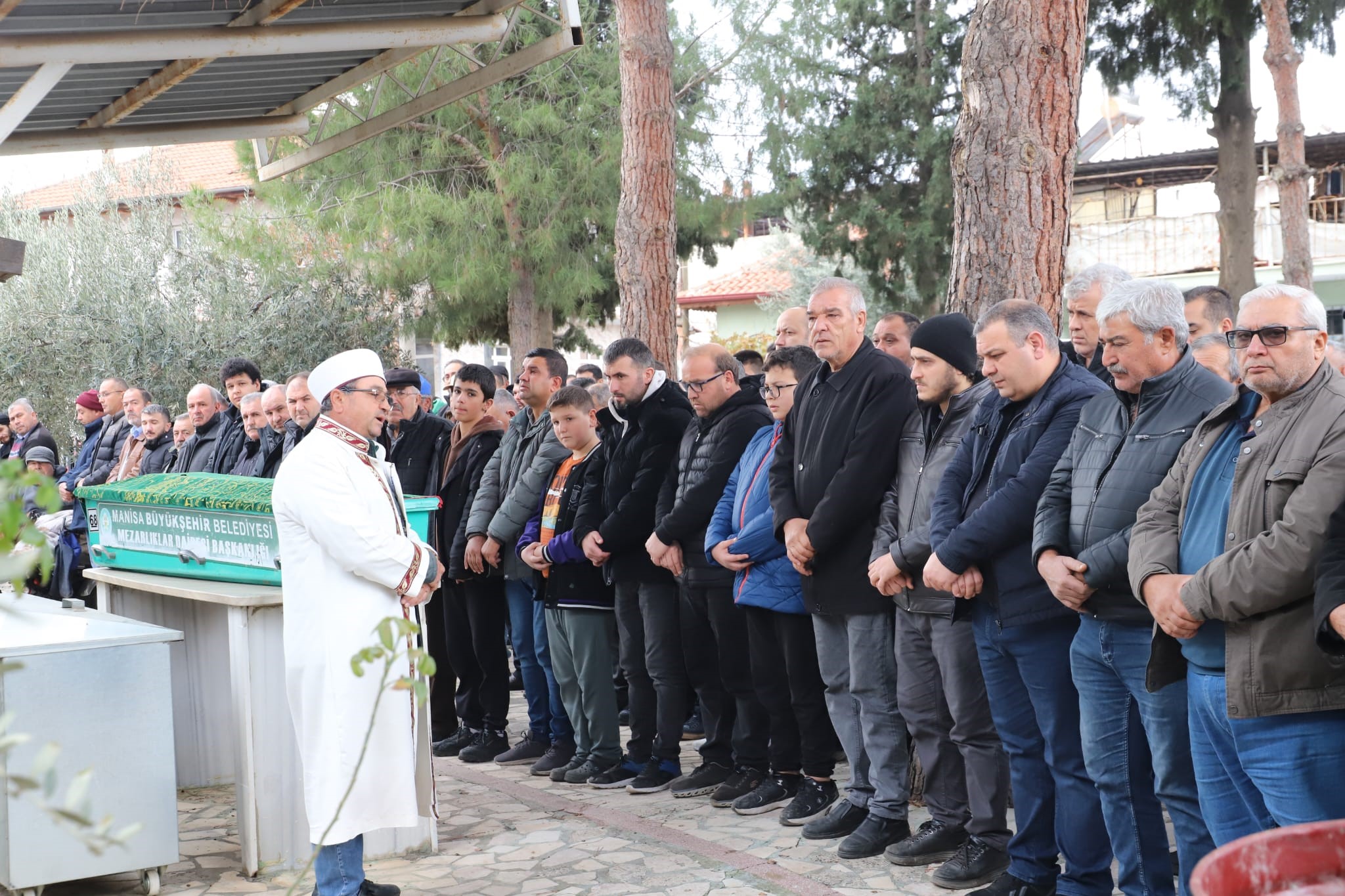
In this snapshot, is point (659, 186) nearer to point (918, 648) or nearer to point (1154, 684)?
point (918, 648)

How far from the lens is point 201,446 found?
32.6 ft

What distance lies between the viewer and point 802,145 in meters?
21.0

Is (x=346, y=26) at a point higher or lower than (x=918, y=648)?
higher

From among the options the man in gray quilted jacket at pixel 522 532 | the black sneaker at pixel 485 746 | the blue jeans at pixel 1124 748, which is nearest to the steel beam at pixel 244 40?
the man in gray quilted jacket at pixel 522 532

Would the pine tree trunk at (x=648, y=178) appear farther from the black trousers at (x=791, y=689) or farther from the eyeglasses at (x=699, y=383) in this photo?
the black trousers at (x=791, y=689)

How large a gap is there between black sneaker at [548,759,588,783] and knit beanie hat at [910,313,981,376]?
3.16 metres

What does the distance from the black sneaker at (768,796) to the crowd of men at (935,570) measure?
18mm

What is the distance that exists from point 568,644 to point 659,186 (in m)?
5.70

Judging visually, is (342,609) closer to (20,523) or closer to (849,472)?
(849,472)

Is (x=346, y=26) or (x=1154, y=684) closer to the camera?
(x=1154, y=684)

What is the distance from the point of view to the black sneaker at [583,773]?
7.22 meters

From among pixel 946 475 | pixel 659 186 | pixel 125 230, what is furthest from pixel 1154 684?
pixel 125 230

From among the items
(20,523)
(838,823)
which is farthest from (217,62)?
(20,523)

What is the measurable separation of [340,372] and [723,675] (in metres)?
2.66
